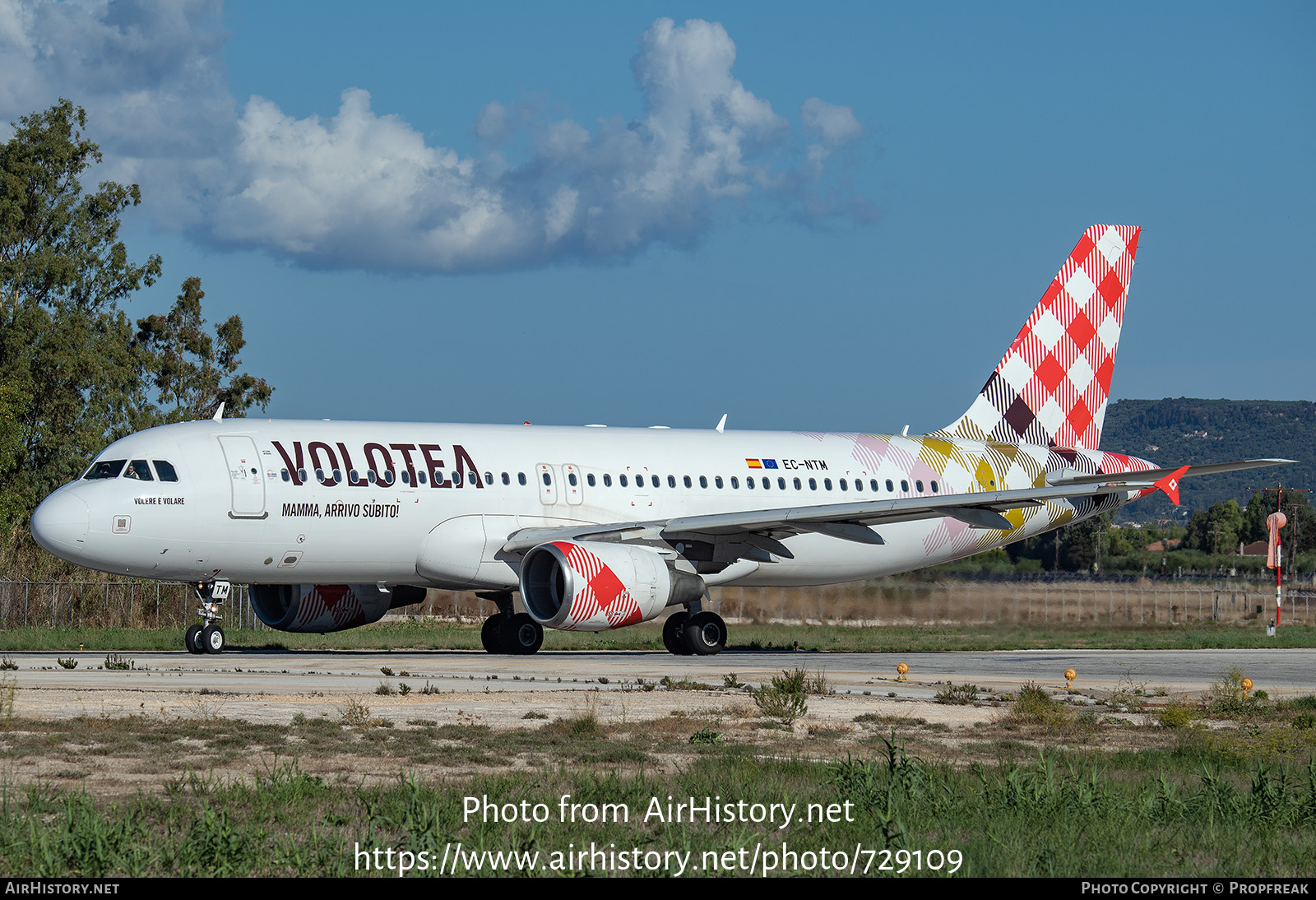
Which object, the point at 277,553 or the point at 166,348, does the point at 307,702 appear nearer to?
the point at 277,553

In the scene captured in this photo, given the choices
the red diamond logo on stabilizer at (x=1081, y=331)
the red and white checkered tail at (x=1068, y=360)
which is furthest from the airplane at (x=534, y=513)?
the red diamond logo on stabilizer at (x=1081, y=331)

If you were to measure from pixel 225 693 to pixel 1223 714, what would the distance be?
11.2 m

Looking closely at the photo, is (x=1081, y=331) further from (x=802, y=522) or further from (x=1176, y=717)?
(x=1176, y=717)

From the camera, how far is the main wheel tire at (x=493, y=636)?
28.7 m

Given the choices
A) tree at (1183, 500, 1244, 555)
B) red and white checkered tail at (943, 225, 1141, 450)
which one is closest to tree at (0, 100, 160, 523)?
red and white checkered tail at (943, 225, 1141, 450)

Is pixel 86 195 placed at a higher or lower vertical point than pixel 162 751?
higher

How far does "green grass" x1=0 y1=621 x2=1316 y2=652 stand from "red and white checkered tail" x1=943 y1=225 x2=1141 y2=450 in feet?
15.0


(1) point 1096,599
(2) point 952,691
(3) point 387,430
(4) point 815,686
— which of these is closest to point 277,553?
(3) point 387,430

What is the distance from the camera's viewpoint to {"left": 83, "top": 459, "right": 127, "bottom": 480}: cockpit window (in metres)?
24.0

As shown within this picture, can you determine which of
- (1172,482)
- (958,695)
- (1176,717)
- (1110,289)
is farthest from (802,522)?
(1110,289)

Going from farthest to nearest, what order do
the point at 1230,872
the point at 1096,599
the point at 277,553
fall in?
the point at 1096,599 < the point at 277,553 < the point at 1230,872

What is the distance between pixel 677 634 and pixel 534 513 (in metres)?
3.60

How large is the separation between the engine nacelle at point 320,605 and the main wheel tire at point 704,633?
5.40 metres

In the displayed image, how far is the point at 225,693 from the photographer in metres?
17.0
